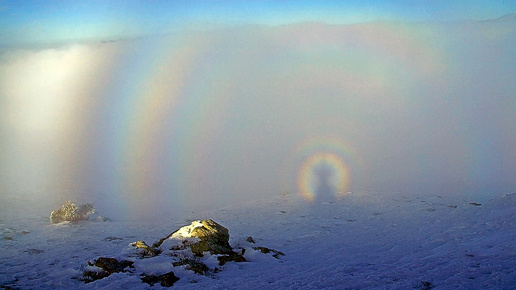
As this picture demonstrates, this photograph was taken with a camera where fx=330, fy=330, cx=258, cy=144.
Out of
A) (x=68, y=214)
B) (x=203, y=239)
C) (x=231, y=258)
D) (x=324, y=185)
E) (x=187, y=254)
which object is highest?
(x=324, y=185)

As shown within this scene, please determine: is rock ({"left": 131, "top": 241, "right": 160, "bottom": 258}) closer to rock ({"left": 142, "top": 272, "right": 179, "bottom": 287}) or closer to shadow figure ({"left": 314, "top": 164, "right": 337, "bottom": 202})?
rock ({"left": 142, "top": 272, "right": 179, "bottom": 287})

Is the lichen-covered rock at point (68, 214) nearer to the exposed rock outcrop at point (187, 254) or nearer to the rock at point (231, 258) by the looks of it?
the exposed rock outcrop at point (187, 254)

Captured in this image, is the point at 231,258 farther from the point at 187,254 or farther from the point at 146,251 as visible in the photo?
the point at 146,251

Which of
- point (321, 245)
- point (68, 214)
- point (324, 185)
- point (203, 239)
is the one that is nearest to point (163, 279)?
point (203, 239)

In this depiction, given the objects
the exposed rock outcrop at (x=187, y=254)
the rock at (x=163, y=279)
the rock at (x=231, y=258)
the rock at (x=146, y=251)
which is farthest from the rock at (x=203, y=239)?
the rock at (x=163, y=279)

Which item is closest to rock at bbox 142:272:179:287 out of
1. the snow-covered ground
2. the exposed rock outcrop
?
the exposed rock outcrop

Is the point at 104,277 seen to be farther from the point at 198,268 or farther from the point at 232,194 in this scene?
the point at 232,194
